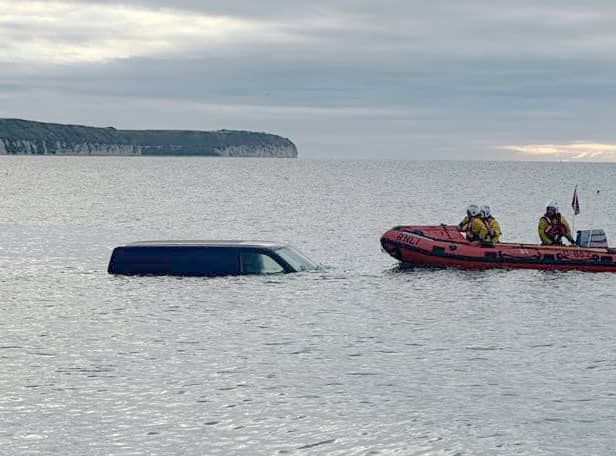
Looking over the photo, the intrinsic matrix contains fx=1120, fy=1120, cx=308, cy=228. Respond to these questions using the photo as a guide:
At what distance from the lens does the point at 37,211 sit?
90062 millimetres

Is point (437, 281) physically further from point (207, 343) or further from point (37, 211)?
point (37, 211)

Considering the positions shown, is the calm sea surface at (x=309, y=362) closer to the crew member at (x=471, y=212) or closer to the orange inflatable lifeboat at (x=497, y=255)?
the orange inflatable lifeboat at (x=497, y=255)

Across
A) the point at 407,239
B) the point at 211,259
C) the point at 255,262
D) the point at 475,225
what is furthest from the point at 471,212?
the point at 211,259

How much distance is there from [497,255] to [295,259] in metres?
7.68

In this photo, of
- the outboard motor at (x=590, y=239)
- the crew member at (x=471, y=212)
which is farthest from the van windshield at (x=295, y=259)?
the outboard motor at (x=590, y=239)

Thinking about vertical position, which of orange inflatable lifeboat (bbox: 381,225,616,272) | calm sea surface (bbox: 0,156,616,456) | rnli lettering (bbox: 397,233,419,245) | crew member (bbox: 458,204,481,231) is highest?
crew member (bbox: 458,204,481,231)

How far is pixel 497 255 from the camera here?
126 ft

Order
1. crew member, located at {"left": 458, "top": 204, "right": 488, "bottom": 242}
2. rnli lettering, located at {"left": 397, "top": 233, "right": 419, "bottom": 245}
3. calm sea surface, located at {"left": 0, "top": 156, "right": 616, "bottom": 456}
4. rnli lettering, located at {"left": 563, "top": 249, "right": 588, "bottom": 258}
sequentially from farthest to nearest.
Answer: rnli lettering, located at {"left": 397, "top": 233, "right": 419, "bottom": 245} → crew member, located at {"left": 458, "top": 204, "right": 488, "bottom": 242} → rnli lettering, located at {"left": 563, "top": 249, "right": 588, "bottom": 258} → calm sea surface, located at {"left": 0, "top": 156, "right": 616, "bottom": 456}

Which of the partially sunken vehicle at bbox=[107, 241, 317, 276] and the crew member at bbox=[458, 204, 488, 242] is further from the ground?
the crew member at bbox=[458, 204, 488, 242]

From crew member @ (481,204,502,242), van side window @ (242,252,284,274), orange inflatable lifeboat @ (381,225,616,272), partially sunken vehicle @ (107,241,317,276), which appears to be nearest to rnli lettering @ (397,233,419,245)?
orange inflatable lifeboat @ (381,225,616,272)

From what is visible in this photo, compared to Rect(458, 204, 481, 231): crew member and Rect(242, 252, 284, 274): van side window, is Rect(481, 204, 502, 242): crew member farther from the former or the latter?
Rect(242, 252, 284, 274): van side window

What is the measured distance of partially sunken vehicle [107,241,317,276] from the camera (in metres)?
34.0

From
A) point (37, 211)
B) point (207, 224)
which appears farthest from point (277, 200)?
point (207, 224)

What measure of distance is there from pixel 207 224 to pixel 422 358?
54.5 meters
